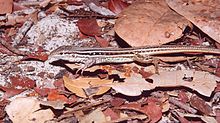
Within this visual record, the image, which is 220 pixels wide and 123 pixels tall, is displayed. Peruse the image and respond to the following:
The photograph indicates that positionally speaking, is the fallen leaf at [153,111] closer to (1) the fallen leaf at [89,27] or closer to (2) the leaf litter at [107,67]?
(2) the leaf litter at [107,67]

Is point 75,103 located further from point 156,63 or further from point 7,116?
point 156,63

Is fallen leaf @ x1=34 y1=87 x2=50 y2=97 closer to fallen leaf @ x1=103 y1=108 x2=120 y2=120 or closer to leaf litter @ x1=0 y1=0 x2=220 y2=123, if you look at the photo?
leaf litter @ x1=0 y1=0 x2=220 y2=123

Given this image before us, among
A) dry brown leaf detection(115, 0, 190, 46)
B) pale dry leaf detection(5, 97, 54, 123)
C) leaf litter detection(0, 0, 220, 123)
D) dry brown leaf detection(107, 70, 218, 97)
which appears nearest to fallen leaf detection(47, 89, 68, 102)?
leaf litter detection(0, 0, 220, 123)

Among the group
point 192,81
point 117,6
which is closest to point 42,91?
point 192,81

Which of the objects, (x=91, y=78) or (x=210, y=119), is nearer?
(x=210, y=119)

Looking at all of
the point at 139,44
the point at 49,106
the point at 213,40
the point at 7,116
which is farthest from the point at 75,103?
the point at 213,40

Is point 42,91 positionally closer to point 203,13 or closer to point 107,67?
point 107,67
